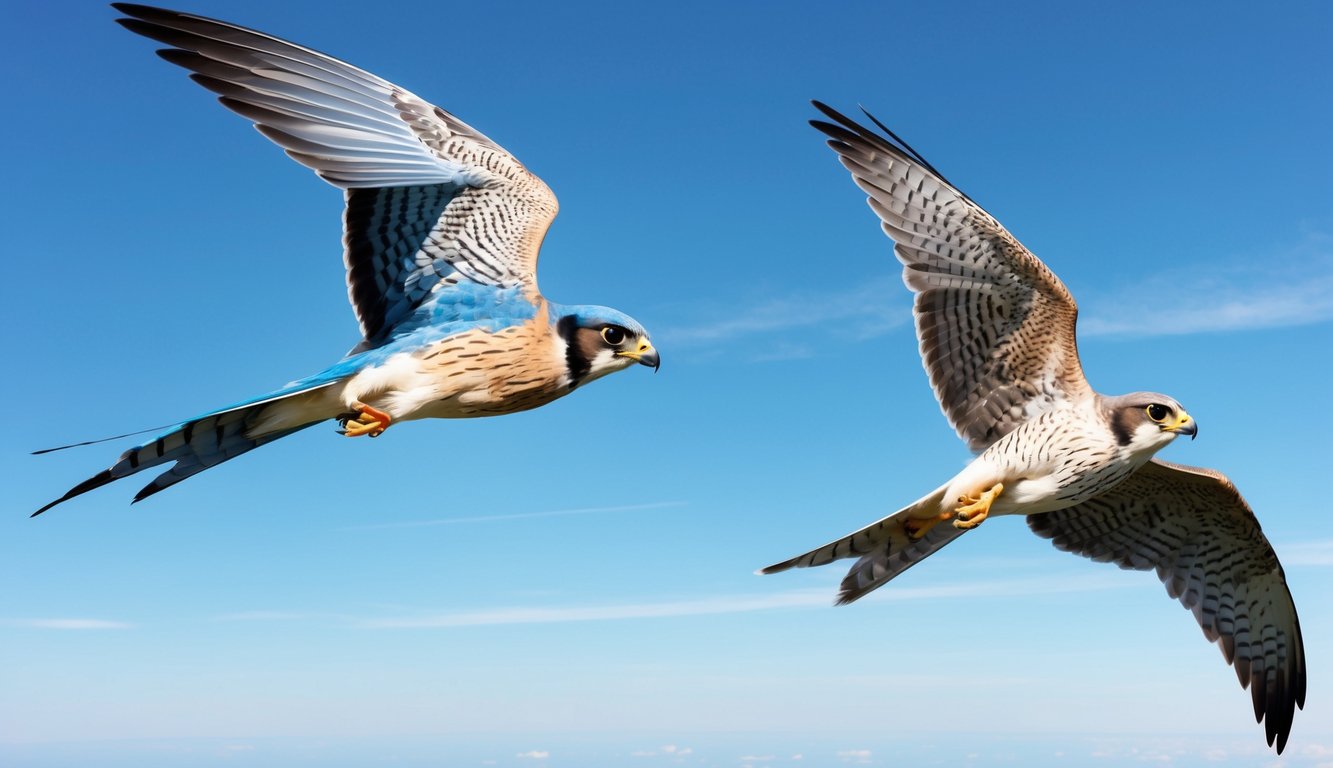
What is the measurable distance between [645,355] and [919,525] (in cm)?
230

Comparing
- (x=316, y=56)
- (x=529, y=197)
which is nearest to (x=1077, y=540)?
(x=529, y=197)

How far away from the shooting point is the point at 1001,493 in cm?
751

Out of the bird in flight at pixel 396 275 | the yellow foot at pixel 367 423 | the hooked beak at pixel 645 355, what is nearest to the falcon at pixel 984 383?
the hooked beak at pixel 645 355

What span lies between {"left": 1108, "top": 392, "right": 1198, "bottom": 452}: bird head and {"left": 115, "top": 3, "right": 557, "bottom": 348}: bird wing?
3.81m

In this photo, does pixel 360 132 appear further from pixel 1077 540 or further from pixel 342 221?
pixel 1077 540

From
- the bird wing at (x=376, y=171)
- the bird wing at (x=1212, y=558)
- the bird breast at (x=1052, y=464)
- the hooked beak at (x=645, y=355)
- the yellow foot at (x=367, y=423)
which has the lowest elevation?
the bird wing at (x=1212, y=558)

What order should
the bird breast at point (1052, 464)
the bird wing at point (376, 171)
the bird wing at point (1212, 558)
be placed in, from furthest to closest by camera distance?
the bird wing at point (1212, 558) < the bird breast at point (1052, 464) < the bird wing at point (376, 171)

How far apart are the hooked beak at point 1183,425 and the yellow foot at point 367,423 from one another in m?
4.87

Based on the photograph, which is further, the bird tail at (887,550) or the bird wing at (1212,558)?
the bird wing at (1212,558)

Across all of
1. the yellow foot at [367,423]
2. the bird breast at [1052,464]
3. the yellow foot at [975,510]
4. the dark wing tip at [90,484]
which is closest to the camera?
the dark wing tip at [90,484]

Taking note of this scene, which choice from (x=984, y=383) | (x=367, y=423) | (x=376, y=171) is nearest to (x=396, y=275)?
(x=376, y=171)

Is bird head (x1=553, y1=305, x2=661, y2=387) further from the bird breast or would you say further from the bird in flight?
the bird breast

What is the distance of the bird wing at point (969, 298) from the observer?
7484 millimetres

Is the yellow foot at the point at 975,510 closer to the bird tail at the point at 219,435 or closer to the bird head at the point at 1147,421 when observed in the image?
the bird head at the point at 1147,421
